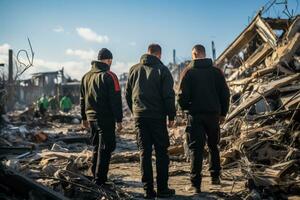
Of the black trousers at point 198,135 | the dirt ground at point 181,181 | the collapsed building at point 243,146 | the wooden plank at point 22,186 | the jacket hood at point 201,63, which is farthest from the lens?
the jacket hood at point 201,63

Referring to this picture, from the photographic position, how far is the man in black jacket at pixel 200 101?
5.88m

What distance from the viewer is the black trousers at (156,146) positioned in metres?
5.57

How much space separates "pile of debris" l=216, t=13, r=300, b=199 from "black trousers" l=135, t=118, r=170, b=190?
120 cm

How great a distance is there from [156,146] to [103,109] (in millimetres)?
978

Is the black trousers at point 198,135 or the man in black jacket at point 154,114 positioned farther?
the black trousers at point 198,135

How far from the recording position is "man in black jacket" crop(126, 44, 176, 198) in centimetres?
556

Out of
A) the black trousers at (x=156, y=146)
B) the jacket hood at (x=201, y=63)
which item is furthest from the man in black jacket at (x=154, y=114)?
the jacket hood at (x=201, y=63)

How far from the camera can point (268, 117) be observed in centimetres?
790

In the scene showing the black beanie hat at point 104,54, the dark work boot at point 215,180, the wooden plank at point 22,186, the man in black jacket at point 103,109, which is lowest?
the dark work boot at point 215,180

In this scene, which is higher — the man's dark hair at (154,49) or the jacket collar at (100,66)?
the man's dark hair at (154,49)

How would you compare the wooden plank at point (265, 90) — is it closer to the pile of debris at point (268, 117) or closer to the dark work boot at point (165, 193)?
the pile of debris at point (268, 117)

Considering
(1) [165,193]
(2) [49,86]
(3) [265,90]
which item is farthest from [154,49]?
(2) [49,86]

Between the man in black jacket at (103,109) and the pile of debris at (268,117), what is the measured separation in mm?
2040

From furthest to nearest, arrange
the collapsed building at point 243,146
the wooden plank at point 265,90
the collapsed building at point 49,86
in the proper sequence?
the collapsed building at point 49,86 < the wooden plank at point 265,90 < the collapsed building at point 243,146
